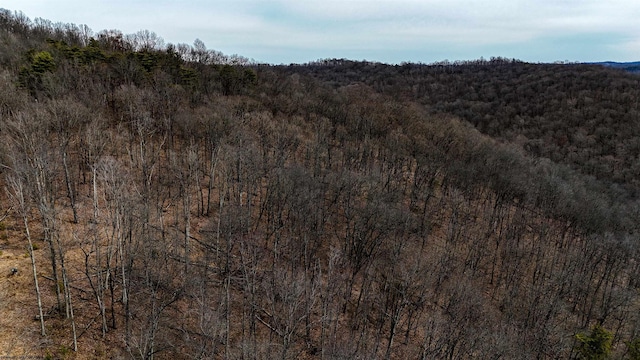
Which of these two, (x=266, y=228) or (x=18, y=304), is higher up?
(x=18, y=304)

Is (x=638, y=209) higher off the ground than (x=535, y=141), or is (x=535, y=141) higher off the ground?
(x=535, y=141)

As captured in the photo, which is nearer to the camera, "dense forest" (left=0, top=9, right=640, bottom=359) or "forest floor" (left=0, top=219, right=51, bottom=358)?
"forest floor" (left=0, top=219, right=51, bottom=358)

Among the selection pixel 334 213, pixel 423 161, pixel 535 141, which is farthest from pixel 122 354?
pixel 535 141

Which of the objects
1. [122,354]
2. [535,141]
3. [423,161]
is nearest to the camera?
[122,354]

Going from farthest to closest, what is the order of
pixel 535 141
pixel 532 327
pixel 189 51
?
pixel 535 141, pixel 189 51, pixel 532 327

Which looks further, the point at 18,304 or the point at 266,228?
the point at 266,228

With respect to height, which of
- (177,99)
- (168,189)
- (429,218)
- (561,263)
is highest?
(177,99)

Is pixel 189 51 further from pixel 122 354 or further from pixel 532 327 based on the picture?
pixel 532 327

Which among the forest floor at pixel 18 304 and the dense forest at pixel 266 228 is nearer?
the forest floor at pixel 18 304
